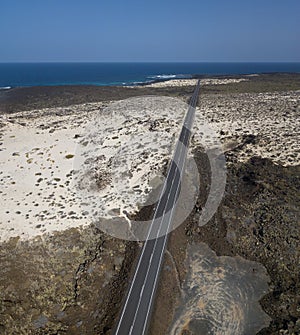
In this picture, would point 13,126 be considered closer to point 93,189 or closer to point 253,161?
point 93,189

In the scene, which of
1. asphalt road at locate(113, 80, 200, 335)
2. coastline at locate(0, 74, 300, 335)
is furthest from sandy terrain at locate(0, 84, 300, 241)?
asphalt road at locate(113, 80, 200, 335)

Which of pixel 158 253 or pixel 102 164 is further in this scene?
pixel 102 164

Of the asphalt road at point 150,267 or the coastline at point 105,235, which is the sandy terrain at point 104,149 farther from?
the asphalt road at point 150,267

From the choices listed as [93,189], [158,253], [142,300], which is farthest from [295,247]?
[93,189]

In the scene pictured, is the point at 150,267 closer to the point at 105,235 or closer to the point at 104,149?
the point at 105,235

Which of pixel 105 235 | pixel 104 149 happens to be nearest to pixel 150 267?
pixel 105 235

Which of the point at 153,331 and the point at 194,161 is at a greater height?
the point at 194,161

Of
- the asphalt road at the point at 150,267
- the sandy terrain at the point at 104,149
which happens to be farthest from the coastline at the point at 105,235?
the asphalt road at the point at 150,267
